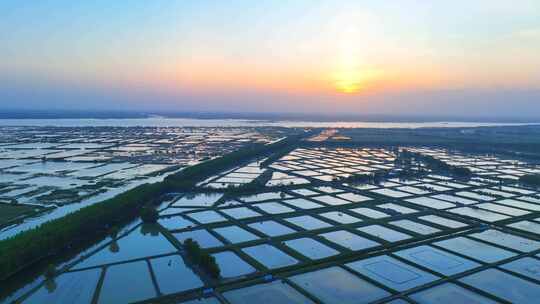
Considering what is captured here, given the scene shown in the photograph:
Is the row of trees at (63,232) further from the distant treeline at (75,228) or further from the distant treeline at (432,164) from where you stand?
the distant treeline at (432,164)

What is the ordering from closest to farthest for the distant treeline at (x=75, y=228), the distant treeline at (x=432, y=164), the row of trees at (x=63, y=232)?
the row of trees at (x=63, y=232) → the distant treeline at (x=75, y=228) → the distant treeline at (x=432, y=164)

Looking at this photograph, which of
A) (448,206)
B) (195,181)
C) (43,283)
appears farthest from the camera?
(195,181)

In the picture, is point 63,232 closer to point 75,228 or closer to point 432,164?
point 75,228

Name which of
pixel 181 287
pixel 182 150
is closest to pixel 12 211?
pixel 181 287

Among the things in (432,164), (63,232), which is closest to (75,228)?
(63,232)

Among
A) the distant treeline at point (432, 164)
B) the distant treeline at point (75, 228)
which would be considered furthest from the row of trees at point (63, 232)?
the distant treeline at point (432, 164)

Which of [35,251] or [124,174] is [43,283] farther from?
[124,174]

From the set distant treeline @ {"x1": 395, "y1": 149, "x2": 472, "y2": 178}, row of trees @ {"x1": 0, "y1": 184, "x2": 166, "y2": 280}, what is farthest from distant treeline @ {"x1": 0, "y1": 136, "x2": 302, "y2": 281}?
distant treeline @ {"x1": 395, "y1": 149, "x2": 472, "y2": 178}

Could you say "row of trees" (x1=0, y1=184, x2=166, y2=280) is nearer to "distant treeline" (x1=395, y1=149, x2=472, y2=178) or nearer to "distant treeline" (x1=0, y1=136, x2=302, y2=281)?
"distant treeline" (x1=0, y1=136, x2=302, y2=281)
